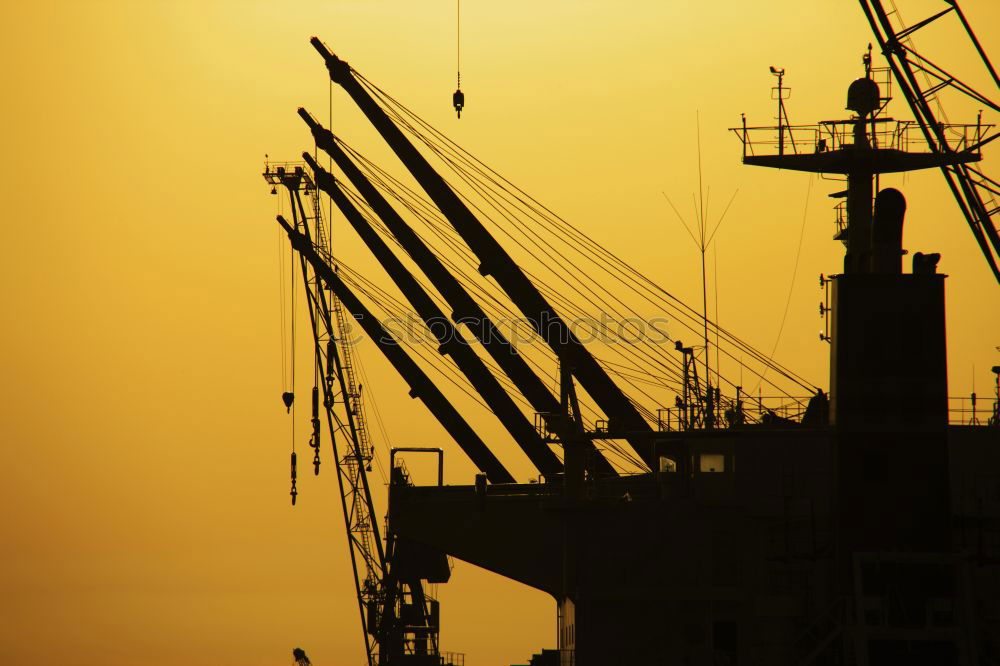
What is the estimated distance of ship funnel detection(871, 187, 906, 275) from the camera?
49.3 m

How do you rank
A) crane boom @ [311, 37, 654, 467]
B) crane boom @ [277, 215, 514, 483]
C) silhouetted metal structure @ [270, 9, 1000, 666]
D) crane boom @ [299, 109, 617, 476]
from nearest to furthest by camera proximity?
1. silhouetted metal structure @ [270, 9, 1000, 666]
2. crane boom @ [311, 37, 654, 467]
3. crane boom @ [299, 109, 617, 476]
4. crane boom @ [277, 215, 514, 483]

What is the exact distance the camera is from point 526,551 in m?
62.4

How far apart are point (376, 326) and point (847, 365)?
42200 millimetres

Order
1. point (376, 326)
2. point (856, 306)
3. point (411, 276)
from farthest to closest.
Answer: point (376, 326) < point (411, 276) < point (856, 306)

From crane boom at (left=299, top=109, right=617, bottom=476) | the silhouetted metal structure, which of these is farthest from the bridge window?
crane boom at (left=299, top=109, right=617, bottom=476)

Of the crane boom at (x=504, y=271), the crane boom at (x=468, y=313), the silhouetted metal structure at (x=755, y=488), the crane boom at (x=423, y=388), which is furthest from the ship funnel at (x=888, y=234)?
the crane boom at (x=423, y=388)

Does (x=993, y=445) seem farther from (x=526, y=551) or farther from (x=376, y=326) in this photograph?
(x=376, y=326)

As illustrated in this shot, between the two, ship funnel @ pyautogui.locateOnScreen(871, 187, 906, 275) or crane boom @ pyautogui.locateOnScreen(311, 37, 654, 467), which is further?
crane boom @ pyautogui.locateOnScreen(311, 37, 654, 467)

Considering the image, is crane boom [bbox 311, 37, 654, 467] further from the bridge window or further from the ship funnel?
the ship funnel

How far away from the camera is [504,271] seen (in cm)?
7312

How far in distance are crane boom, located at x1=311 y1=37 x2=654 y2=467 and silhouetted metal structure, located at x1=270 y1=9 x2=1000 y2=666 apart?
0.09 meters

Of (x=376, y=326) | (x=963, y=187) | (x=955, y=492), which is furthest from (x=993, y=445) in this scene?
(x=376, y=326)

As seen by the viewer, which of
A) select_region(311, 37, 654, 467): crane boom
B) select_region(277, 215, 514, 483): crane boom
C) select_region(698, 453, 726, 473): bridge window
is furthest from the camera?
select_region(277, 215, 514, 483): crane boom

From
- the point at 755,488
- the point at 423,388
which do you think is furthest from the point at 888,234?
the point at 423,388
